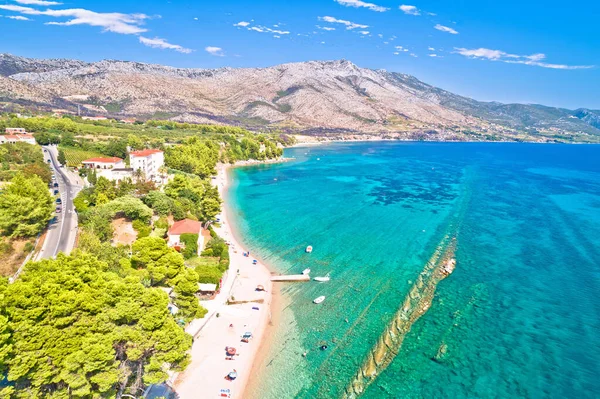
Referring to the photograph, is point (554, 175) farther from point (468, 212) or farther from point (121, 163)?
point (121, 163)

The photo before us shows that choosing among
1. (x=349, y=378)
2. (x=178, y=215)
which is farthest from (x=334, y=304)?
(x=178, y=215)

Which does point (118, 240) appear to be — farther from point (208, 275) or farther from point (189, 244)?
point (208, 275)

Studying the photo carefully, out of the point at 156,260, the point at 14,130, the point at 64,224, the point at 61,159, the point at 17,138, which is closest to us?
the point at 156,260

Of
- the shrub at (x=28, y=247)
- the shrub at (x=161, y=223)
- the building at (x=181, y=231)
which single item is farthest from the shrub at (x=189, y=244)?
the shrub at (x=28, y=247)

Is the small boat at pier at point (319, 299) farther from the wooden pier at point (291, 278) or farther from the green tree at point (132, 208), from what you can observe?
the green tree at point (132, 208)

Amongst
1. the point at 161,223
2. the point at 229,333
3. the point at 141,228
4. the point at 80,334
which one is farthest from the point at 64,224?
the point at 80,334

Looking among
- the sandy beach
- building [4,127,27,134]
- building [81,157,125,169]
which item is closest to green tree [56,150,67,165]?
building [81,157,125,169]

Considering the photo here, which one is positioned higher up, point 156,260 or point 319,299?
point 156,260
